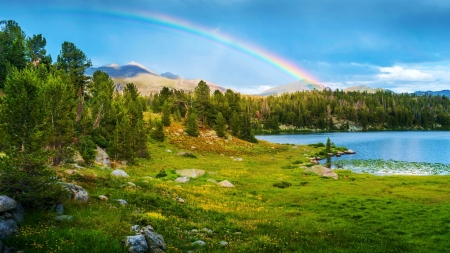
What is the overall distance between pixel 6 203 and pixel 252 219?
1632cm

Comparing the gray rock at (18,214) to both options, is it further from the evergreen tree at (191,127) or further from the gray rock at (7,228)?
the evergreen tree at (191,127)

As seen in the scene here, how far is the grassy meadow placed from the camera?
47.1 ft

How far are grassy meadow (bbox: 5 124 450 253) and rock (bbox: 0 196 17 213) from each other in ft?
3.45

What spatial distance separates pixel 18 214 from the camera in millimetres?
14062

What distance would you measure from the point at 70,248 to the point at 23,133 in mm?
7997

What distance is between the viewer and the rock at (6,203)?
1299 centimetres

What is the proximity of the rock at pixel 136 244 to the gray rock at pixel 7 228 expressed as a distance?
4679 mm

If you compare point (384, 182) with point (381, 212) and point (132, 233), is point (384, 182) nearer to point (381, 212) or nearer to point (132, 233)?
point (381, 212)

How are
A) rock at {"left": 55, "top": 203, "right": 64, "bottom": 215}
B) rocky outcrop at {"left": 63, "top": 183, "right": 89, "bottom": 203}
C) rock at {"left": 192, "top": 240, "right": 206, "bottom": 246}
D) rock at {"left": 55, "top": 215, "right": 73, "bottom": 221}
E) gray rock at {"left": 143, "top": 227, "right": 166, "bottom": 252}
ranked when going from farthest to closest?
rocky outcrop at {"left": 63, "top": 183, "right": 89, "bottom": 203}
rock at {"left": 55, "top": 203, "right": 64, "bottom": 215}
rock at {"left": 192, "top": 240, "right": 206, "bottom": 246}
rock at {"left": 55, "top": 215, "right": 73, "bottom": 221}
gray rock at {"left": 143, "top": 227, "right": 166, "bottom": 252}

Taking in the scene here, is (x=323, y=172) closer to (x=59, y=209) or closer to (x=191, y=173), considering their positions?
(x=191, y=173)

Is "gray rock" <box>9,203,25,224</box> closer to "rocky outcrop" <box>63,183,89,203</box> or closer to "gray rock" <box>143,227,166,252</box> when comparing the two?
"rocky outcrop" <box>63,183,89,203</box>

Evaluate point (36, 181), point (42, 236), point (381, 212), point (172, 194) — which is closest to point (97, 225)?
point (42, 236)

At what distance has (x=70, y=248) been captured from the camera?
1210cm

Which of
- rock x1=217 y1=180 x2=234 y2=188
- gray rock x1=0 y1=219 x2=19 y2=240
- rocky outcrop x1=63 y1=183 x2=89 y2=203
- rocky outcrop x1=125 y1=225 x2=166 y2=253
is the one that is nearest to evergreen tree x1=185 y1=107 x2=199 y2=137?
rock x1=217 y1=180 x2=234 y2=188
